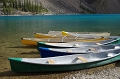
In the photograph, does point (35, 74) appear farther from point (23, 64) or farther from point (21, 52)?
point (21, 52)

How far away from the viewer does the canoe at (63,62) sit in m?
12.8

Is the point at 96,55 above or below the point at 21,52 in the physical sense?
above

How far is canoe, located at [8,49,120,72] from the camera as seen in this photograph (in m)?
12.8

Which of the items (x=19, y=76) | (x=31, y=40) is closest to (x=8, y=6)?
(x=31, y=40)

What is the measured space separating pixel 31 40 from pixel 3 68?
8204 mm

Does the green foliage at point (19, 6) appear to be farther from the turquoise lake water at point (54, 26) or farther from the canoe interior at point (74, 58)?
the canoe interior at point (74, 58)

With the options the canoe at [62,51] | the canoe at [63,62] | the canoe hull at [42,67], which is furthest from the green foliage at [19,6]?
the canoe hull at [42,67]

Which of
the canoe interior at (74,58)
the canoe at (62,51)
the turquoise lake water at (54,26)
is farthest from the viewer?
the turquoise lake water at (54,26)

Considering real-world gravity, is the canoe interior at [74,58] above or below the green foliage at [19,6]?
above

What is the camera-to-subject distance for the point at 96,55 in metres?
15.6

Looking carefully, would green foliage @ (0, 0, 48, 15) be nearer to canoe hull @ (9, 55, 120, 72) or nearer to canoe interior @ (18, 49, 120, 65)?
canoe interior @ (18, 49, 120, 65)

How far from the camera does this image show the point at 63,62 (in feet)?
47.0

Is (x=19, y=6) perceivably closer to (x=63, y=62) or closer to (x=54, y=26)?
(x=54, y=26)

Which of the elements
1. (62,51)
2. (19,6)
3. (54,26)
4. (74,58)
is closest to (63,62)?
(74,58)
